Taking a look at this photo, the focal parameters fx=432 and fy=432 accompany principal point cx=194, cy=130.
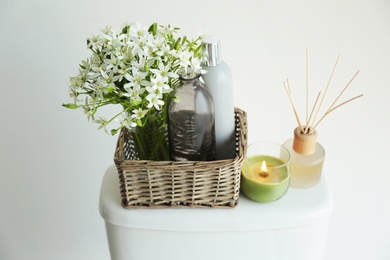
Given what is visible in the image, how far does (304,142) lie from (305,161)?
0.04 m

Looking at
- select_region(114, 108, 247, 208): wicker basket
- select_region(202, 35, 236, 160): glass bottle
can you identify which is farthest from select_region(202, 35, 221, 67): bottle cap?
select_region(114, 108, 247, 208): wicker basket

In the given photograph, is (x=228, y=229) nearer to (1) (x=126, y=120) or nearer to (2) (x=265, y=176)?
(2) (x=265, y=176)

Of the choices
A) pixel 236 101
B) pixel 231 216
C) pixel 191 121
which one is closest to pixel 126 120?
pixel 191 121

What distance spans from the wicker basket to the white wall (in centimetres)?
27

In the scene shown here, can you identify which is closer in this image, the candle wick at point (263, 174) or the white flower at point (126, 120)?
the white flower at point (126, 120)

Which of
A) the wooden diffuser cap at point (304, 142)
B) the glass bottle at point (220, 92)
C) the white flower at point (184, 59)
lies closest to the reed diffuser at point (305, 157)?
the wooden diffuser cap at point (304, 142)

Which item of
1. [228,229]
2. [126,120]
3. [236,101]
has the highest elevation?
A: [126,120]

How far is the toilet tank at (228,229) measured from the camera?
2.43ft

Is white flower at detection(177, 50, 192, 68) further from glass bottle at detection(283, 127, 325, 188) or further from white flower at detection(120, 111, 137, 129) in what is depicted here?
glass bottle at detection(283, 127, 325, 188)

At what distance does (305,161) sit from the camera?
78 centimetres

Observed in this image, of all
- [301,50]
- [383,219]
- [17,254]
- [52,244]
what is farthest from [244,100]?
[17,254]

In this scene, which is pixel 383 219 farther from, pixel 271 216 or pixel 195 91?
pixel 195 91

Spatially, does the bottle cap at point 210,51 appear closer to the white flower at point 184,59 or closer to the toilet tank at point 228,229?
the white flower at point 184,59

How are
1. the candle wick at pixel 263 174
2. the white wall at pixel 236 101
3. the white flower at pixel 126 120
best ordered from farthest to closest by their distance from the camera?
the white wall at pixel 236 101
the candle wick at pixel 263 174
the white flower at pixel 126 120
